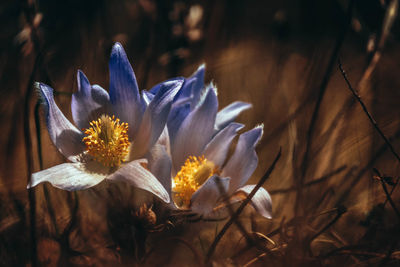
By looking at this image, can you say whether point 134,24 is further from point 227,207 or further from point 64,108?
point 227,207

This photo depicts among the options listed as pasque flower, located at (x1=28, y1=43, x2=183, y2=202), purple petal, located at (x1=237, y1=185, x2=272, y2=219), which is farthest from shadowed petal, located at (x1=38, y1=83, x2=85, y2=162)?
purple petal, located at (x1=237, y1=185, x2=272, y2=219)

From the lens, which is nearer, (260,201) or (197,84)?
(260,201)

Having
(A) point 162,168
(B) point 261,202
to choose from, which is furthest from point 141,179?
(B) point 261,202

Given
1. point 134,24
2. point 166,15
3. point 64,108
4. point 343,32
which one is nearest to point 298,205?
point 343,32

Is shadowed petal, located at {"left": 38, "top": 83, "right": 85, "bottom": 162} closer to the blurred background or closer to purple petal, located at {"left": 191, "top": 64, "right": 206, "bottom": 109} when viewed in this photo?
the blurred background

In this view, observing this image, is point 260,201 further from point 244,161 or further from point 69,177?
point 69,177

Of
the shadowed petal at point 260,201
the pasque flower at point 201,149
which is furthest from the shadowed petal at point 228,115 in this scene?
the shadowed petal at point 260,201
